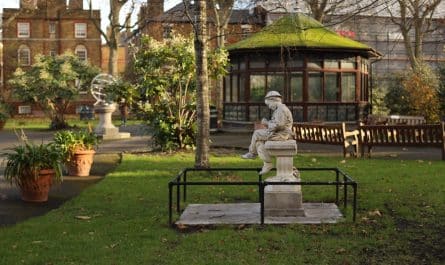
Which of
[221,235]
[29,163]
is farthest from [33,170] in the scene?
[221,235]

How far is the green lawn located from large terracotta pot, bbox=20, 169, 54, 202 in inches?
22.8

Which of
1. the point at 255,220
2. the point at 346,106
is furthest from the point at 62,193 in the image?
the point at 346,106

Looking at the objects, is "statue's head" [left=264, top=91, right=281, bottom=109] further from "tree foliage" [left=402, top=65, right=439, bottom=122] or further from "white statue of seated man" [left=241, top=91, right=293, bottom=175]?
"tree foliage" [left=402, top=65, right=439, bottom=122]

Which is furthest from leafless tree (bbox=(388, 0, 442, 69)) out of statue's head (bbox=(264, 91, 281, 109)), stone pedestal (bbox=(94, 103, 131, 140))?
stone pedestal (bbox=(94, 103, 131, 140))

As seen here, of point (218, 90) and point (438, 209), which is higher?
point (218, 90)

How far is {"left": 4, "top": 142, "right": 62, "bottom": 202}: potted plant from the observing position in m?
9.49

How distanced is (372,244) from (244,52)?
2086cm

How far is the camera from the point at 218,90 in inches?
1172

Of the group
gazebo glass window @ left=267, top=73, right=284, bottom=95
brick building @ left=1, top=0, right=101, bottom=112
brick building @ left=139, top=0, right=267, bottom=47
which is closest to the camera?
brick building @ left=139, top=0, right=267, bottom=47

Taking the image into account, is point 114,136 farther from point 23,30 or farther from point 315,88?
point 23,30

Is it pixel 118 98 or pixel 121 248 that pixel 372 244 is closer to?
pixel 121 248

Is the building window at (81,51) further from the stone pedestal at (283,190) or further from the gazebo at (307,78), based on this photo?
the stone pedestal at (283,190)

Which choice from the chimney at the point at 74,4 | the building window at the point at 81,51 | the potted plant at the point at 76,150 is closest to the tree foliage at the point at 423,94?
the potted plant at the point at 76,150

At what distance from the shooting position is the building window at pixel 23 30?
197 feet
